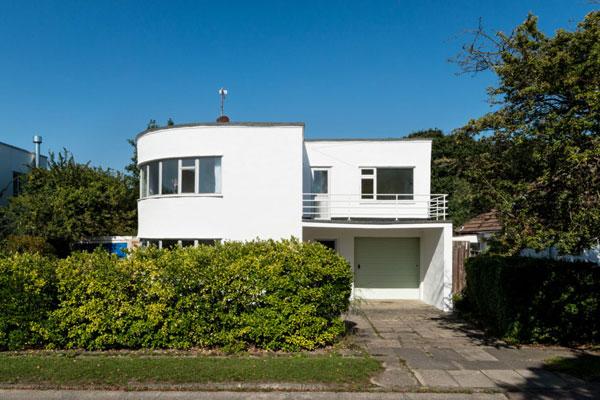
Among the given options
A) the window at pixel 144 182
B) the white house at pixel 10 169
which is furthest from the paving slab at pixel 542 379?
the white house at pixel 10 169

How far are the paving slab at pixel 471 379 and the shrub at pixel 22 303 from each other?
7.82m

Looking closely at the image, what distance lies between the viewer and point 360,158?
16.0m

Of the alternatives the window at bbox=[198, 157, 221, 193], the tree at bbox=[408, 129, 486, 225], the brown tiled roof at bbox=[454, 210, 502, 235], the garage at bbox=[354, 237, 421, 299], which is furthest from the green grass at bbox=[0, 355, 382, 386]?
the tree at bbox=[408, 129, 486, 225]

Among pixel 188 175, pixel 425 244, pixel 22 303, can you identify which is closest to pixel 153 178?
pixel 188 175

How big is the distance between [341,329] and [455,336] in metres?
3.17

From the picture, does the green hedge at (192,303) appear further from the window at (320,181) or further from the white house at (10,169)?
the white house at (10,169)

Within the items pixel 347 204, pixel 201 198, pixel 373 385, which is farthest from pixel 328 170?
pixel 373 385

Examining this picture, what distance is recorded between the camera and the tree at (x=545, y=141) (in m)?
6.94

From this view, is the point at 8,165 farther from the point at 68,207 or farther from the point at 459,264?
the point at 459,264

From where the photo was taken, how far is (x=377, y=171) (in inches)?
634

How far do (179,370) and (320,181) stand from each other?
1035 cm

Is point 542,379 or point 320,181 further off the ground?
point 320,181

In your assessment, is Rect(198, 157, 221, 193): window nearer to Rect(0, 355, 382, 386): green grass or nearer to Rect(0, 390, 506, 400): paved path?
Rect(0, 355, 382, 386): green grass

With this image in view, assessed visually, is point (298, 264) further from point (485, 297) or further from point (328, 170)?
point (328, 170)
